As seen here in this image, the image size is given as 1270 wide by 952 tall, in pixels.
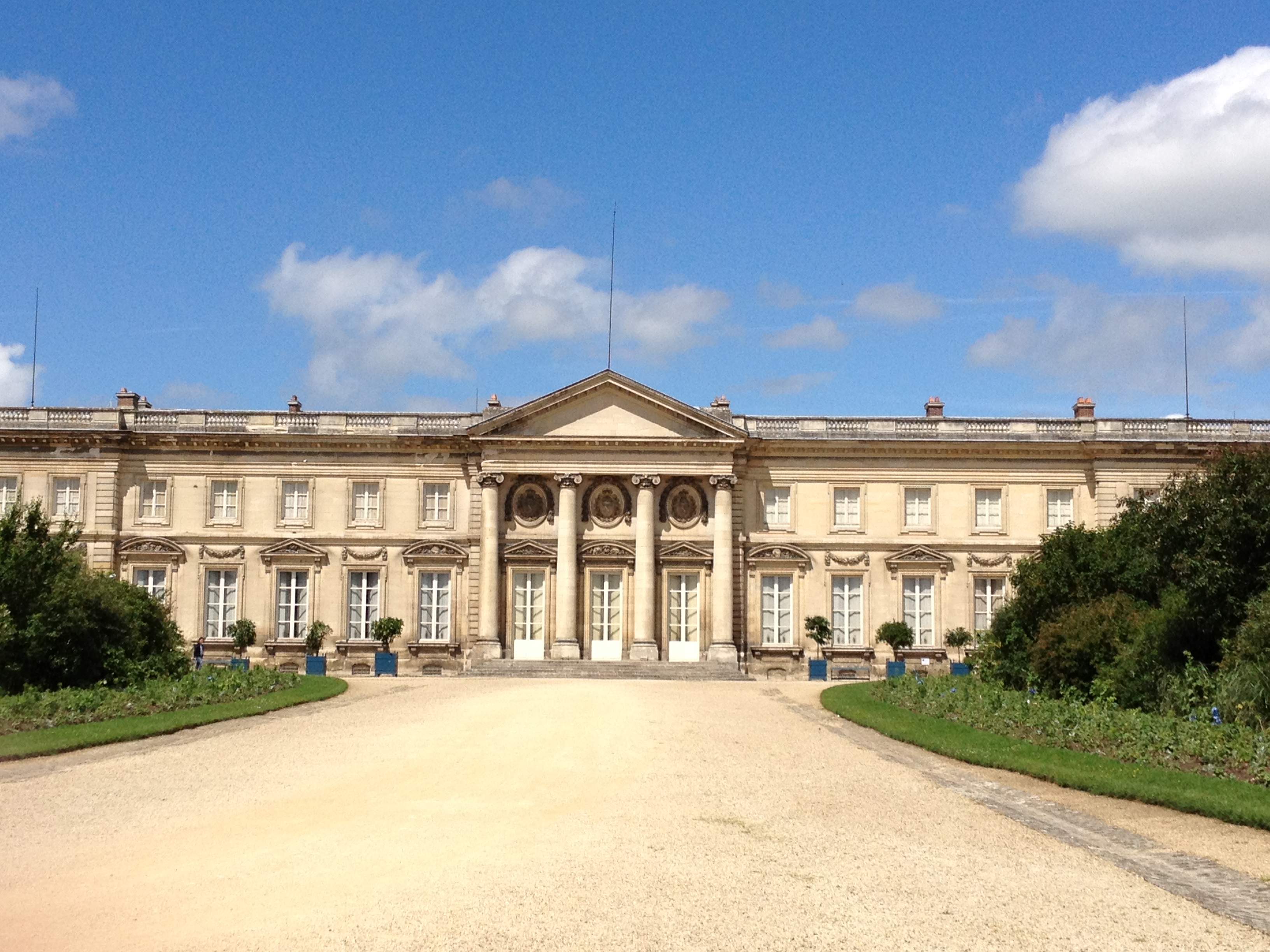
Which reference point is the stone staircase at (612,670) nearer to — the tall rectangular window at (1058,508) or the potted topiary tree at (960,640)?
the potted topiary tree at (960,640)

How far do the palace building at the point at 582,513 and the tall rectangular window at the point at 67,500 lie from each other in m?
0.07

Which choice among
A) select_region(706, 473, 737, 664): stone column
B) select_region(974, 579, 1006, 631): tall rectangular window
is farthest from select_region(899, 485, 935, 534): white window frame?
select_region(706, 473, 737, 664): stone column

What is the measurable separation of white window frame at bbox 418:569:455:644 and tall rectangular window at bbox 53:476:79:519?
10763 millimetres

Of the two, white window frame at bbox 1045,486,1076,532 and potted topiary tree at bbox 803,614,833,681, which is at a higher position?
white window frame at bbox 1045,486,1076,532

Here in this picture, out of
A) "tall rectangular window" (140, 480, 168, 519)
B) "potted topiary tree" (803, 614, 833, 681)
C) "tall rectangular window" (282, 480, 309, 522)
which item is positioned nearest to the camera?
"potted topiary tree" (803, 614, 833, 681)

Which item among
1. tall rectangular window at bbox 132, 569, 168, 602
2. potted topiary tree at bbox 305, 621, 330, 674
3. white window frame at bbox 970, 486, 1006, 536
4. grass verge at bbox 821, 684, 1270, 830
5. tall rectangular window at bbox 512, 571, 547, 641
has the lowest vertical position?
grass verge at bbox 821, 684, 1270, 830

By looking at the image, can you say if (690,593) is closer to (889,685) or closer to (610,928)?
(889,685)

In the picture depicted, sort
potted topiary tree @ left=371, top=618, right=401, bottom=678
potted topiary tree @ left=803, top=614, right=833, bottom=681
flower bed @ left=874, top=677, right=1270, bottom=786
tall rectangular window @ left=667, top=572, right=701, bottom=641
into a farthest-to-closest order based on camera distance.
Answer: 1. tall rectangular window @ left=667, top=572, right=701, bottom=641
2. potted topiary tree @ left=803, top=614, right=833, bottom=681
3. potted topiary tree @ left=371, top=618, right=401, bottom=678
4. flower bed @ left=874, top=677, right=1270, bottom=786

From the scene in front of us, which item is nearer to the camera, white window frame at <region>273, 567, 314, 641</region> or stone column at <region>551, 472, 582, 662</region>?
stone column at <region>551, 472, 582, 662</region>

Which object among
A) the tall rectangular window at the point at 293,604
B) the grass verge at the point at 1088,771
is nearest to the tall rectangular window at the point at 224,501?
the tall rectangular window at the point at 293,604

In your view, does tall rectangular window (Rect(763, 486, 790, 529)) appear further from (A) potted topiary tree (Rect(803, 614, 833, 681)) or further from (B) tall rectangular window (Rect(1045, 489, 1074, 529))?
(B) tall rectangular window (Rect(1045, 489, 1074, 529))

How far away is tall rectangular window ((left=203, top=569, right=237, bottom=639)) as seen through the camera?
3894 cm

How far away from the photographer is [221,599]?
128 feet

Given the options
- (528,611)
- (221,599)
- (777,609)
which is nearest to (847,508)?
(777,609)
